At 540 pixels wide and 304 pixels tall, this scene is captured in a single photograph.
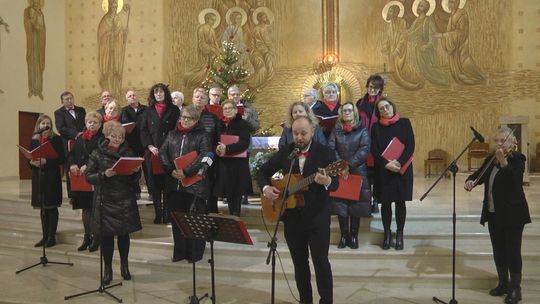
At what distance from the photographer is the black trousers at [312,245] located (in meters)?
3.72

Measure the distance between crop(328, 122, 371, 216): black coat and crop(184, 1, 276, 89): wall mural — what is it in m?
8.91

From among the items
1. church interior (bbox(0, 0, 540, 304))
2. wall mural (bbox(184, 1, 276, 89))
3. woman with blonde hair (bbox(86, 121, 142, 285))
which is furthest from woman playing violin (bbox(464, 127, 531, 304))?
wall mural (bbox(184, 1, 276, 89))

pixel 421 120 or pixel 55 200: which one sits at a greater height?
pixel 421 120

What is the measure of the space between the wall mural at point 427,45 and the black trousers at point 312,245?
397 inches

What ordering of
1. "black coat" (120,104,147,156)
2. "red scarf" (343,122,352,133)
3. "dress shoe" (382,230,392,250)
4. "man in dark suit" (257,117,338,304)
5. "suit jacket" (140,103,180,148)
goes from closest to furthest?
"man in dark suit" (257,117,338,304) → "red scarf" (343,122,352,133) → "dress shoe" (382,230,392,250) → "black coat" (120,104,147,156) → "suit jacket" (140,103,180,148)

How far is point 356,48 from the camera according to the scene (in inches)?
531

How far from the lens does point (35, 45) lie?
14.0 meters

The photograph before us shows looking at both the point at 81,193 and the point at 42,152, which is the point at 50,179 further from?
the point at 81,193

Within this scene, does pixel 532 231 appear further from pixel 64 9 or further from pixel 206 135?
pixel 64 9

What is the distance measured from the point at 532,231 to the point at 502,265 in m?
1.61

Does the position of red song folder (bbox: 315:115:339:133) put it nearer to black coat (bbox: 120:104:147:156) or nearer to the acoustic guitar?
the acoustic guitar

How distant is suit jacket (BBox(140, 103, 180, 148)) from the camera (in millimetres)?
5855

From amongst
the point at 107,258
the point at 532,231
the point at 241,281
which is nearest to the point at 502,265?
the point at 532,231

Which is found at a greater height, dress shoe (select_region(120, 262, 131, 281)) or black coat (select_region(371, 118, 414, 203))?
black coat (select_region(371, 118, 414, 203))
